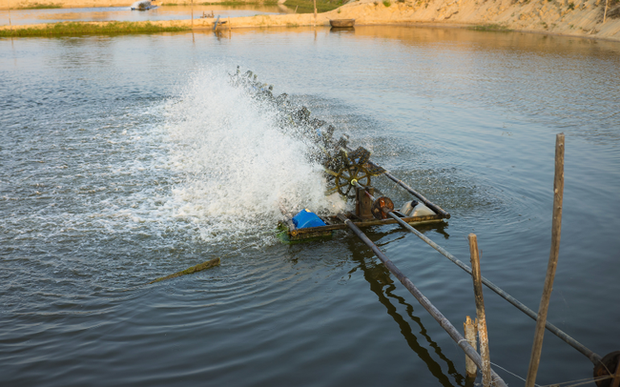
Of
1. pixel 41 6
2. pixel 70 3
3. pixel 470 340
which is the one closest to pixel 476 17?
pixel 470 340

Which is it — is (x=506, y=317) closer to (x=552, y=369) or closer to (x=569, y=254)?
(x=552, y=369)

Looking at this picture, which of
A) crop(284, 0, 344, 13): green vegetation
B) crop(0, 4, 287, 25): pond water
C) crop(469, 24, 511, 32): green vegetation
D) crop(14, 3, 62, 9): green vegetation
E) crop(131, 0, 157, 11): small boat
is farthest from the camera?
crop(131, 0, 157, 11): small boat

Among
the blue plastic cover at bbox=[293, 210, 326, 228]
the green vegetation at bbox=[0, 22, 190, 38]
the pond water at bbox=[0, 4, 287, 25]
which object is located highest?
the pond water at bbox=[0, 4, 287, 25]

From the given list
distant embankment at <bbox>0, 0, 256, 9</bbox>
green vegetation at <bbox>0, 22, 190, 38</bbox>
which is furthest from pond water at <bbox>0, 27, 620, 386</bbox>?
distant embankment at <bbox>0, 0, 256, 9</bbox>

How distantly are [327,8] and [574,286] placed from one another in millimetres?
95286

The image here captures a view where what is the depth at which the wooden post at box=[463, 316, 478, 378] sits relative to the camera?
4.89 metres

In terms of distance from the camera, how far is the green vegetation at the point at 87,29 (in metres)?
54.5

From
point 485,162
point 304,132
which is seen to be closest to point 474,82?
point 485,162

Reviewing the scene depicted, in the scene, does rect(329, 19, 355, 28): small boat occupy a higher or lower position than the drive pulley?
higher

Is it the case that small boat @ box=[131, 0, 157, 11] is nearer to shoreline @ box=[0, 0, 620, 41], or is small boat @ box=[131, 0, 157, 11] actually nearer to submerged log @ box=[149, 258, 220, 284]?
shoreline @ box=[0, 0, 620, 41]

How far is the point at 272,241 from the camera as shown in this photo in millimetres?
8953

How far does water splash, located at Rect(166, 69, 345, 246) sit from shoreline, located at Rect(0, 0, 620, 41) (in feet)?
124

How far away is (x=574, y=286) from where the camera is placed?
24.3 ft

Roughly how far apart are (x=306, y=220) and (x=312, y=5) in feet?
350
